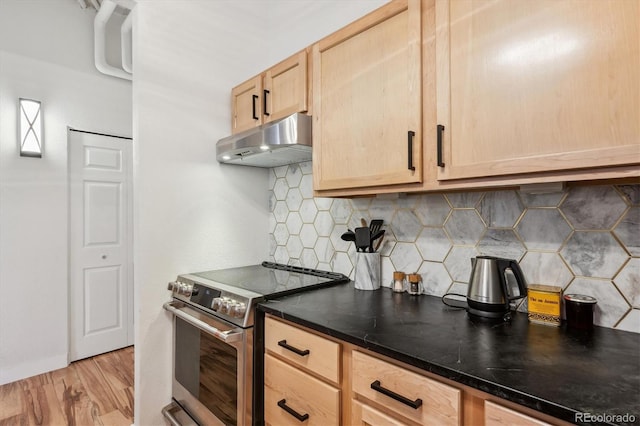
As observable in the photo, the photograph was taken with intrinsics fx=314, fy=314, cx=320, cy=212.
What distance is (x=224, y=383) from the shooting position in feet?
4.77

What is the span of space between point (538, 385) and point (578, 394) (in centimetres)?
7

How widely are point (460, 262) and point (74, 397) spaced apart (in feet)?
9.06

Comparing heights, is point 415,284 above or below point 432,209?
below

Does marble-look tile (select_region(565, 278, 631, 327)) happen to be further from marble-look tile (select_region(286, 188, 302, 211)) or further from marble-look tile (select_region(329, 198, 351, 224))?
marble-look tile (select_region(286, 188, 302, 211))

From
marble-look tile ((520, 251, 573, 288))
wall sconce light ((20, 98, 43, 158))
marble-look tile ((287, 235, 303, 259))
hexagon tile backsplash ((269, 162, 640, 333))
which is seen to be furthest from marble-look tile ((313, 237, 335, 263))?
wall sconce light ((20, 98, 43, 158))

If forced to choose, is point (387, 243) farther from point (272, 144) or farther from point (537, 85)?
point (537, 85)

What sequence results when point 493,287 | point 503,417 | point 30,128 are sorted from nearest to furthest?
point 503,417 < point 493,287 < point 30,128

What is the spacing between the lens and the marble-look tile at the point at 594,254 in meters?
1.03

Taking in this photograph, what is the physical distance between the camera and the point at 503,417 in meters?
0.72

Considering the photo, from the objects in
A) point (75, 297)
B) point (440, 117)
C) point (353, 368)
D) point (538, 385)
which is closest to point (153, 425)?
point (353, 368)

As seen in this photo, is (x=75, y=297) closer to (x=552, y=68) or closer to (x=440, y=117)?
(x=440, y=117)

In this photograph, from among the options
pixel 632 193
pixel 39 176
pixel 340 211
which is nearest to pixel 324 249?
pixel 340 211

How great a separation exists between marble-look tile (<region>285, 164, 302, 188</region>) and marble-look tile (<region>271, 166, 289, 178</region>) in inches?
1.2

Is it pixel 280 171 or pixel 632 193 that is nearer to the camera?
pixel 632 193
